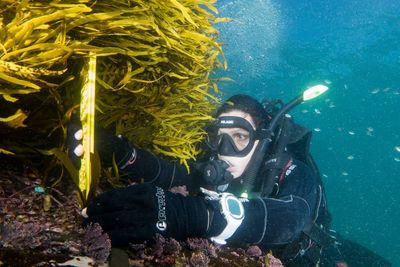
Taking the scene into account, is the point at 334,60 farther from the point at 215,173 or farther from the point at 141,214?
the point at 141,214

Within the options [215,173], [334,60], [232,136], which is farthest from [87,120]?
[334,60]

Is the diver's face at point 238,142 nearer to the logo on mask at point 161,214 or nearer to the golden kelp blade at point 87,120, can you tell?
the logo on mask at point 161,214

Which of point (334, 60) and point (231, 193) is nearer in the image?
point (231, 193)

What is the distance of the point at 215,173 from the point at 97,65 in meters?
1.88

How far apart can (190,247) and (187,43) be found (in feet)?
5.51

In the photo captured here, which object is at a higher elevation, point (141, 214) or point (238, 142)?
point (238, 142)

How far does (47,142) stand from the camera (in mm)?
2336

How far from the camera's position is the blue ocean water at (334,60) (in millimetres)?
30469

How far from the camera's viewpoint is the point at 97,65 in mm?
2549

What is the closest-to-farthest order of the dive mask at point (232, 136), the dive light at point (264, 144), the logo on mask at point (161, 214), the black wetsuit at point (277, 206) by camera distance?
1. the logo on mask at point (161, 214)
2. the black wetsuit at point (277, 206)
3. the dive light at point (264, 144)
4. the dive mask at point (232, 136)

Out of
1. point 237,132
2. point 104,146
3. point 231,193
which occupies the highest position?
point 237,132

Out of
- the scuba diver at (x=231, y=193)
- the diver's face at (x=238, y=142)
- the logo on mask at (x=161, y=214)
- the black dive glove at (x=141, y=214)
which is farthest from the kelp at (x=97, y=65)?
the diver's face at (x=238, y=142)

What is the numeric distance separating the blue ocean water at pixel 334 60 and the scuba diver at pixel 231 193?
4226 millimetres

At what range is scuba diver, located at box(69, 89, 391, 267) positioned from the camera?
196cm
